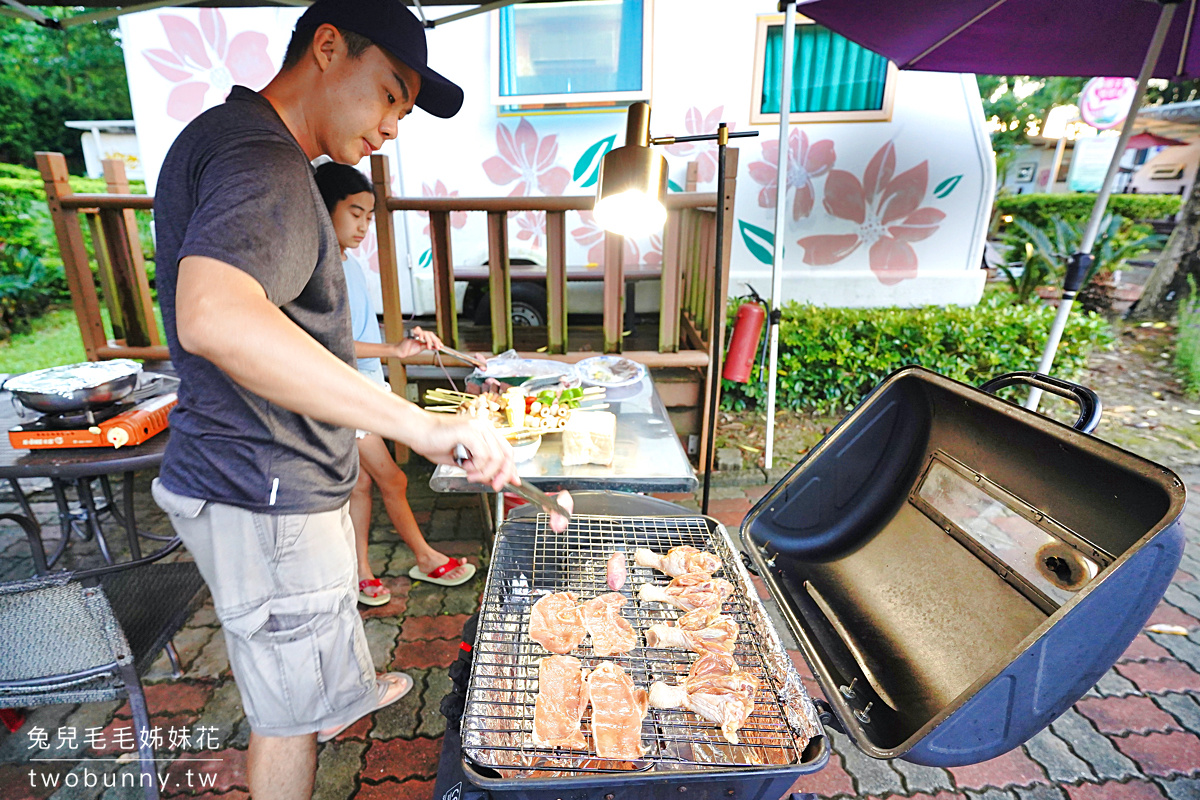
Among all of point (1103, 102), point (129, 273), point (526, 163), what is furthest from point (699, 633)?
point (1103, 102)

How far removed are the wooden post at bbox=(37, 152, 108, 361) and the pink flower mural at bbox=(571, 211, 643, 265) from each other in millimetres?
4388

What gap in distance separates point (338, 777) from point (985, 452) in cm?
280

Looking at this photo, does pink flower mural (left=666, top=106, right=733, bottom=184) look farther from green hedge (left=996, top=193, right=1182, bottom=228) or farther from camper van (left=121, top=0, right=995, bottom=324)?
green hedge (left=996, top=193, right=1182, bottom=228)

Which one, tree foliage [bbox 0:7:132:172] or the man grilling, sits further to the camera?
tree foliage [bbox 0:7:132:172]

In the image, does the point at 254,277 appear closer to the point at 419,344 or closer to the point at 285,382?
the point at 285,382

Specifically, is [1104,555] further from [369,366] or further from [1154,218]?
[1154,218]

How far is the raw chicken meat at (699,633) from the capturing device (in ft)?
5.40

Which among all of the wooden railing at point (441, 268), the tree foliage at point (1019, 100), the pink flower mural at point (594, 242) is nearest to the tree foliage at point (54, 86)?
the wooden railing at point (441, 268)

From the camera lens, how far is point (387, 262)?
4.43 metres

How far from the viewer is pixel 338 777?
241cm

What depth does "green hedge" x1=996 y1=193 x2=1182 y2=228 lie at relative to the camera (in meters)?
16.2

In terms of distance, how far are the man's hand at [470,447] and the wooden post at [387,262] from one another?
3291 millimetres

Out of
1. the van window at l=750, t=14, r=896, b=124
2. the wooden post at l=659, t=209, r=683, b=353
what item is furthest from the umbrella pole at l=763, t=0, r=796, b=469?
the van window at l=750, t=14, r=896, b=124

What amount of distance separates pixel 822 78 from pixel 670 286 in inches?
144
